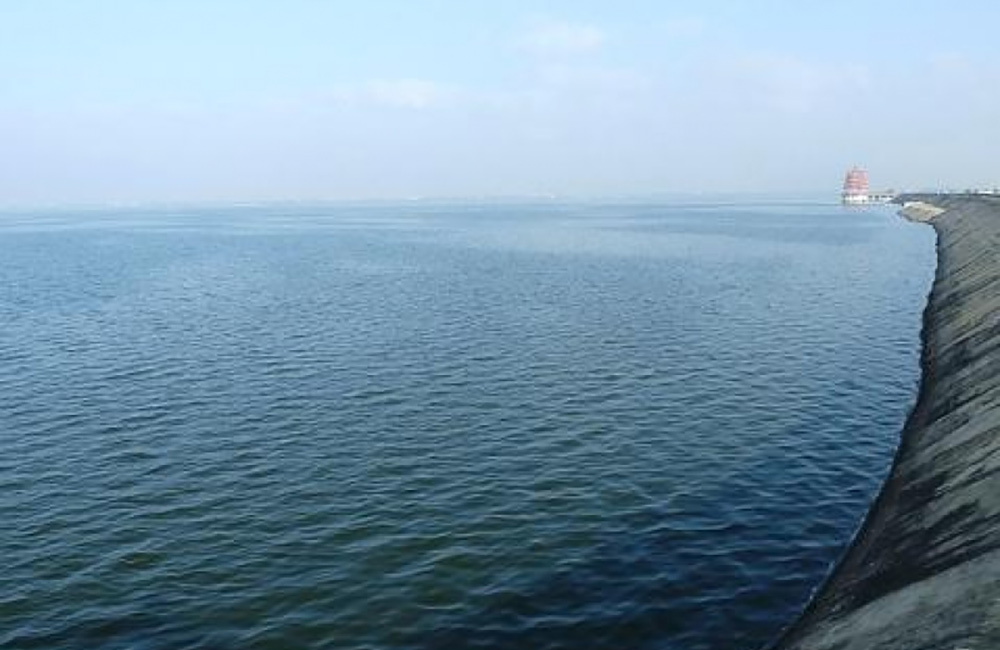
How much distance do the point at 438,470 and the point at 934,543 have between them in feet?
63.4

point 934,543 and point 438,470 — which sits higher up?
point 934,543

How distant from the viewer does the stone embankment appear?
1870 cm

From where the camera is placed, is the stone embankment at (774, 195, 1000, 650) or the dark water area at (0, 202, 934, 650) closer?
the stone embankment at (774, 195, 1000, 650)

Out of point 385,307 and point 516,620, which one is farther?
point 385,307

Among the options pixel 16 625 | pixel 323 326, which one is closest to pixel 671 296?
pixel 323 326

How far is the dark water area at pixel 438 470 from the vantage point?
975 inches

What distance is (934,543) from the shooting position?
2431 cm

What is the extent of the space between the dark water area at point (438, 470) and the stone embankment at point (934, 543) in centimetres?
136

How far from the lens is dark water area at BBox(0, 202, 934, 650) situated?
24.8 metres

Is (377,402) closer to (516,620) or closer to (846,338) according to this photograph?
(516,620)

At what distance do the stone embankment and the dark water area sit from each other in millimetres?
1361

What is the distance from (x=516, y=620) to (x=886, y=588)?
1042 cm

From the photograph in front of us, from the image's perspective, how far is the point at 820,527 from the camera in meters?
30.5

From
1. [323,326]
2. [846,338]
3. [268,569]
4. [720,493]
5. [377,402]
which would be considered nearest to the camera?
[268,569]
